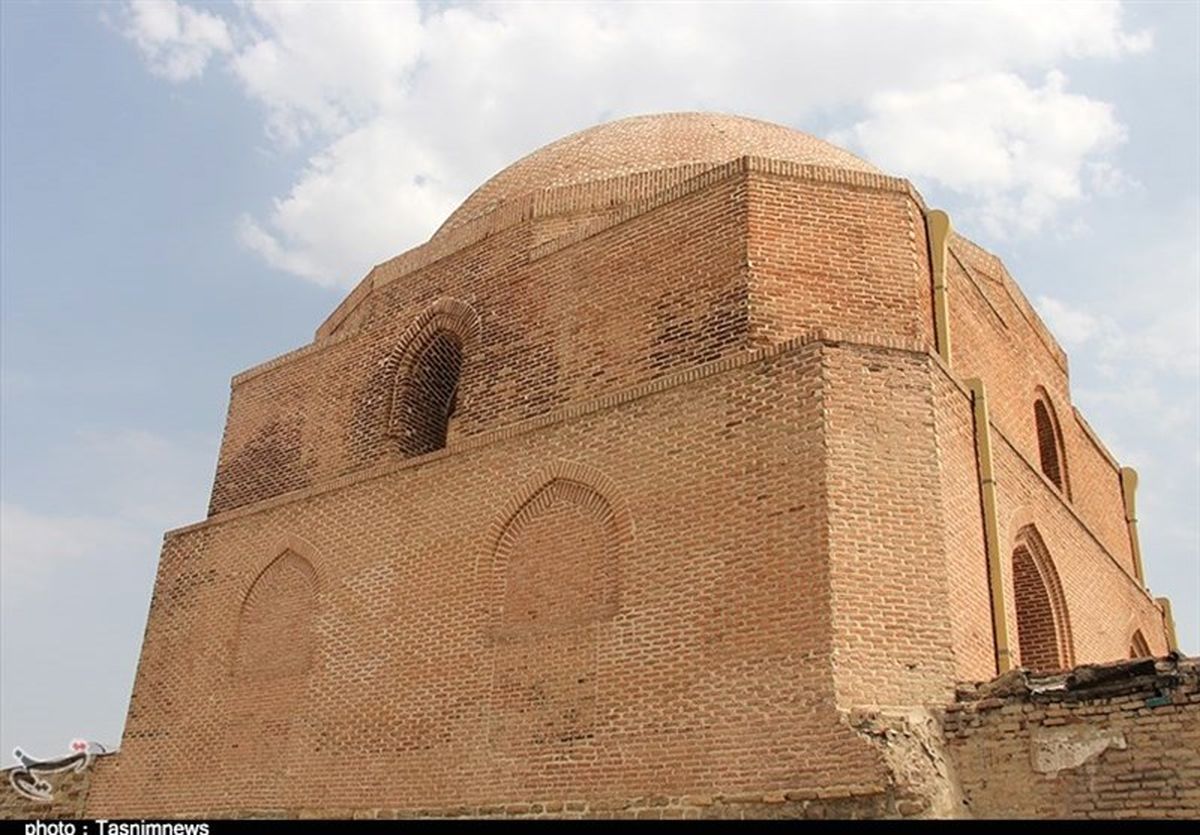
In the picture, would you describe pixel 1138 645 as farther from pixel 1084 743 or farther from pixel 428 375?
pixel 428 375

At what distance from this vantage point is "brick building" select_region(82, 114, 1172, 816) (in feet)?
22.1

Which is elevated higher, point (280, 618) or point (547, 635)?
point (280, 618)

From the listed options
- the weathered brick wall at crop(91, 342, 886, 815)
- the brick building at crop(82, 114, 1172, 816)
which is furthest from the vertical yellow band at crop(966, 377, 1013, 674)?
the weathered brick wall at crop(91, 342, 886, 815)

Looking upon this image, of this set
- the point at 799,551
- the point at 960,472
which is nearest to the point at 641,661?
the point at 799,551

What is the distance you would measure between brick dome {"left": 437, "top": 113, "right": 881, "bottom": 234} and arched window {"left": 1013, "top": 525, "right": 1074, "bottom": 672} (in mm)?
4647

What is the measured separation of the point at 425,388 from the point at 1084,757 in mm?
6515

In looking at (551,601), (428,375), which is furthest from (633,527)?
(428,375)

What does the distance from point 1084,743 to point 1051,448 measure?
5901 mm

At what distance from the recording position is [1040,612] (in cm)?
944

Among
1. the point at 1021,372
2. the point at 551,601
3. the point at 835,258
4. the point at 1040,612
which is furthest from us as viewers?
the point at 1021,372

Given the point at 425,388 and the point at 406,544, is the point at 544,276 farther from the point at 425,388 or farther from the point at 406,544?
the point at 406,544

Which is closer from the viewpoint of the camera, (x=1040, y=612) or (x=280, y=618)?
(x=1040, y=612)

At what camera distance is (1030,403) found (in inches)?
411

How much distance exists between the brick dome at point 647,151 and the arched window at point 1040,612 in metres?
4.65
